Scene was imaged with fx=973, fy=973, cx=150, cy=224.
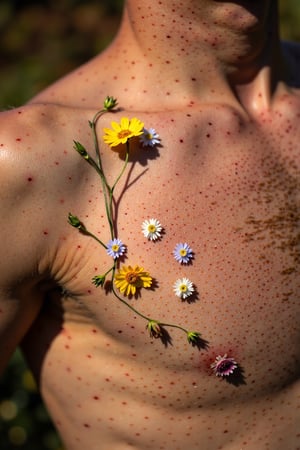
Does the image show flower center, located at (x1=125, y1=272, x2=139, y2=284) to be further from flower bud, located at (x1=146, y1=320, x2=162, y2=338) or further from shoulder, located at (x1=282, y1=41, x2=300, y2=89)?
shoulder, located at (x1=282, y1=41, x2=300, y2=89)

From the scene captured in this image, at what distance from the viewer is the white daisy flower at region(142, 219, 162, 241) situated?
1.34m

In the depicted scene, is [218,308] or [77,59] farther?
[77,59]

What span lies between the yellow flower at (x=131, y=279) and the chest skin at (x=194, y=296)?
0.5 inches

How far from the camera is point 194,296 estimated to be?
1.36 m

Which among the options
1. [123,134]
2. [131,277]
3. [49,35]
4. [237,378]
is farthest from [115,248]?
[49,35]

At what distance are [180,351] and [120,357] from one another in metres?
0.09

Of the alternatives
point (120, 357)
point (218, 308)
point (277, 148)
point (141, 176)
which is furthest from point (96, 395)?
point (277, 148)

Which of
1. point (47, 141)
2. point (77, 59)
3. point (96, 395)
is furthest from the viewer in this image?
point (77, 59)

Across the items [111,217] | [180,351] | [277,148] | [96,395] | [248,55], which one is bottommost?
[96,395]

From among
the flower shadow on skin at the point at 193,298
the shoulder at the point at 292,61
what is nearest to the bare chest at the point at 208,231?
the flower shadow on skin at the point at 193,298

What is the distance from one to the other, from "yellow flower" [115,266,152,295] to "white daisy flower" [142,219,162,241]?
0.05m

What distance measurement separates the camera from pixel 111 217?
52.9 inches

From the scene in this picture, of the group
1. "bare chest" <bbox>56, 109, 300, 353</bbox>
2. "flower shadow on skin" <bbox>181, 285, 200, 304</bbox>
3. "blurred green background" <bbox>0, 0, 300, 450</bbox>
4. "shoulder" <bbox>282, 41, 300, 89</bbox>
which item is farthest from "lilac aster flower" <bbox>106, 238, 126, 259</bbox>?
"blurred green background" <bbox>0, 0, 300, 450</bbox>

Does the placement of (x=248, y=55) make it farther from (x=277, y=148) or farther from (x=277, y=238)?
(x=277, y=238)
